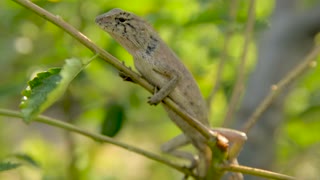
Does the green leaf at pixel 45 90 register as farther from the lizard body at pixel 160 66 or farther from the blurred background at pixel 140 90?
the blurred background at pixel 140 90

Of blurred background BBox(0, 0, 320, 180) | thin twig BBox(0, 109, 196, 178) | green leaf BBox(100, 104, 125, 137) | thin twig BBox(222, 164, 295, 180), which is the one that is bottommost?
thin twig BBox(222, 164, 295, 180)

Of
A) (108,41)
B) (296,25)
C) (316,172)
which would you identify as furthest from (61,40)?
(316,172)

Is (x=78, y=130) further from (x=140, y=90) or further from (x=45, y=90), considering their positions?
(x=140, y=90)

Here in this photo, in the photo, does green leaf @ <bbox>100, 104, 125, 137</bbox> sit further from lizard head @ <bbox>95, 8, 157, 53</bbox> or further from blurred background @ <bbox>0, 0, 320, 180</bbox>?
lizard head @ <bbox>95, 8, 157, 53</bbox>

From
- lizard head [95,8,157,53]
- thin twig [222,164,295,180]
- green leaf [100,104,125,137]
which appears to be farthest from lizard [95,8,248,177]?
thin twig [222,164,295,180]

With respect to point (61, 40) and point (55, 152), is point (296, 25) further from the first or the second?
point (55, 152)

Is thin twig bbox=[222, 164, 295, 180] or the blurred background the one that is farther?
the blurred background

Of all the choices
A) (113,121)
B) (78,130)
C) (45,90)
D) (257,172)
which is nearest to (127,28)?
(113,121)
